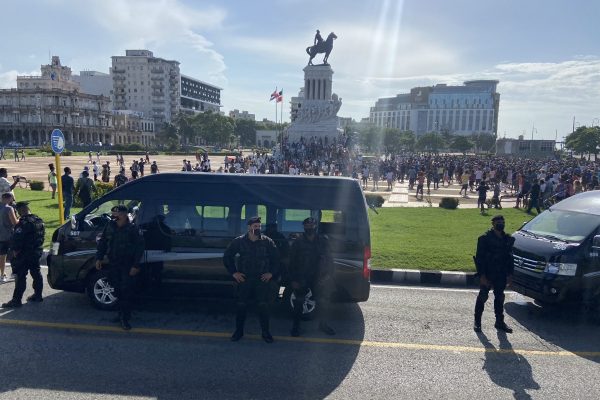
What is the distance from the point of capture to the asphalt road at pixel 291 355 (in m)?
4.57

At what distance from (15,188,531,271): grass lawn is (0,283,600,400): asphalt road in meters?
2.22

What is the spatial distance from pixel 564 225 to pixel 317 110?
51.0 m

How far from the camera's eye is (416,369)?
201 inches

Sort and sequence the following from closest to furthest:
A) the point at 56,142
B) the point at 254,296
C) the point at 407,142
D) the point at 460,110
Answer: the point at 254,296
the point at 56,142
the point at 407,142
the point at 460,110

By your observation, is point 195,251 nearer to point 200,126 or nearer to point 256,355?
point 256,355

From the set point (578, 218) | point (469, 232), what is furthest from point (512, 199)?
point (578, 218)

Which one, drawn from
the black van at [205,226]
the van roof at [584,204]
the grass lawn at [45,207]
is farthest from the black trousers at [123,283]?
the van roof at [584,204]

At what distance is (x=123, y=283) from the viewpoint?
5.98m

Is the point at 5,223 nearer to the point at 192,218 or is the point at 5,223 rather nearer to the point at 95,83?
the point at 192,218

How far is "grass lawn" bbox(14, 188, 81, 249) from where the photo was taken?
11923 millimetres

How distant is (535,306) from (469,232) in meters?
5.49

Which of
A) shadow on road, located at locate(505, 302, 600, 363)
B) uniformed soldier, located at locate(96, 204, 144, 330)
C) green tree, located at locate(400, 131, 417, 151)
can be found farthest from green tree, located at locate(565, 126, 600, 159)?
uniformed soldier, located at locate(96, 204, 144, 330)

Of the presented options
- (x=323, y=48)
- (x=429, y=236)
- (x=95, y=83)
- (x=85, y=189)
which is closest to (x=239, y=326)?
(x=429, y=236)

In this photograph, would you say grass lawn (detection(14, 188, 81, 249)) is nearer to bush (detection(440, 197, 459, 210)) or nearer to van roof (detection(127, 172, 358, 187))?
van roof (detection(127, 172, 358, 187))
